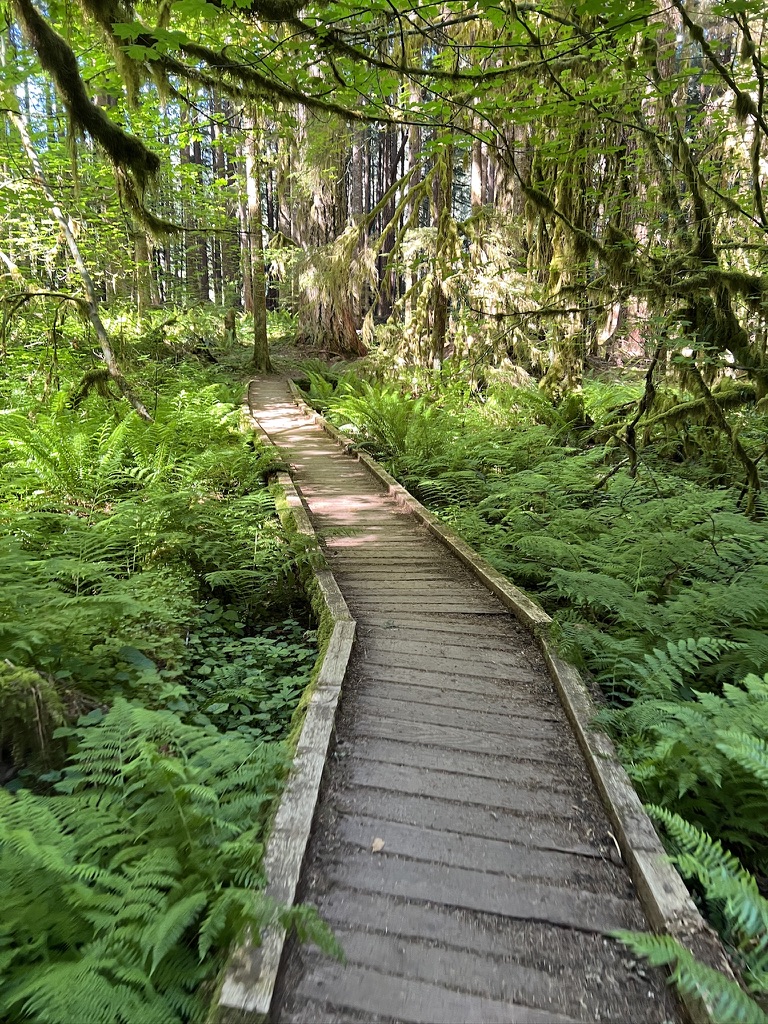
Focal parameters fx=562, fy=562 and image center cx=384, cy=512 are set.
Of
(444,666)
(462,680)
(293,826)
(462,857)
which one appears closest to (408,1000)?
(462,857)

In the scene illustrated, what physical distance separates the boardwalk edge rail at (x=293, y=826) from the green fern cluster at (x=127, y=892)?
76 millimetres

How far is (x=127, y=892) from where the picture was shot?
6.15ft

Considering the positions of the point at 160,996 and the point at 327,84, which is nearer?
the point at 160,996

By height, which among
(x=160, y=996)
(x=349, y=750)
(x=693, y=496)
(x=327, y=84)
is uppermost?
(x=327, y=84)

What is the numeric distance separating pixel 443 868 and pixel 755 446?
337 inches


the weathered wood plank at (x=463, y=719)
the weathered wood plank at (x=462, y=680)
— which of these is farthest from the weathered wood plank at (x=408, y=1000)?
the weathered wood plank at (x=462, y=680)

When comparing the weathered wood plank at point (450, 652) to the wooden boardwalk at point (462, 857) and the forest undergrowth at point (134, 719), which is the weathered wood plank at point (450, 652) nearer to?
the wooden boardwalk at point (462, 857)

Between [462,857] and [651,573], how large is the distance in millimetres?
3829

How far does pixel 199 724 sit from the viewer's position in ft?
11.1

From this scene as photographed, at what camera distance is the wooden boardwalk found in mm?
1928

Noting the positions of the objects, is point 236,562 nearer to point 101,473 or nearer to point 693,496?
point 101,473

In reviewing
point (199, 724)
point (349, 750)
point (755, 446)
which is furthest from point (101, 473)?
point (755, 446)

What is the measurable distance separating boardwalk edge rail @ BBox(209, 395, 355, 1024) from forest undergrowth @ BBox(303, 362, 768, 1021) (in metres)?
1.18

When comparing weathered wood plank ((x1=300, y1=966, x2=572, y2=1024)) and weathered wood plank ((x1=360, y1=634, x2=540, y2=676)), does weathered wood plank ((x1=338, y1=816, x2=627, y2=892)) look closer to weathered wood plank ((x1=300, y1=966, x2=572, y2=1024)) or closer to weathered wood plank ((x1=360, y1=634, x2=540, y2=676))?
weathered wood plank ((x1=300, y1=966, x2=572, y2=1024))
